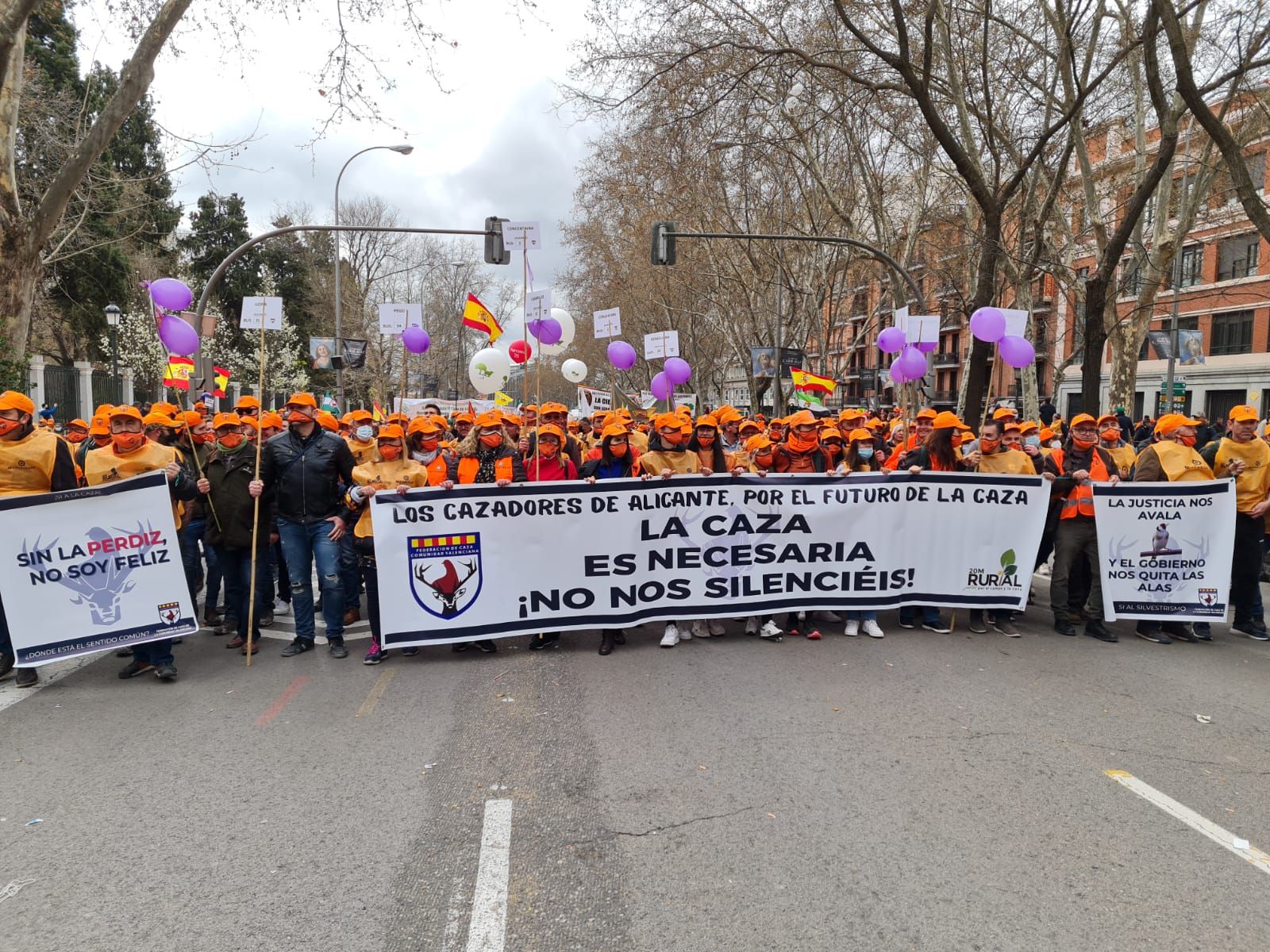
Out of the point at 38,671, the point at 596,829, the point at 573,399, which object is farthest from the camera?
the point at 573,399

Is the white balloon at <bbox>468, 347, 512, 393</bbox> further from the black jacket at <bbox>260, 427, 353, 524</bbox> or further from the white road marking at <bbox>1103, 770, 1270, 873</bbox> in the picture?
the white road marking at <bbox>1103, 770, 1270, 873</bbox>

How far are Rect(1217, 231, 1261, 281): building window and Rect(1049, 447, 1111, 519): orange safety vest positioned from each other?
1553 inches

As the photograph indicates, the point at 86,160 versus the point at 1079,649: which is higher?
the point at 86,160

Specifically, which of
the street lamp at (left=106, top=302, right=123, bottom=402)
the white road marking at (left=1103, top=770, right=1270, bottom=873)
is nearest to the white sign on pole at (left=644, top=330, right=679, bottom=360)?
the white road marking at (left=1103, top=770, right=1270, bottom=873)

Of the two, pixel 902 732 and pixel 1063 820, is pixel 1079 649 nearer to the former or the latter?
pixel 902 732

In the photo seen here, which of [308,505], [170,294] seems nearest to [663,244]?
[170,294]

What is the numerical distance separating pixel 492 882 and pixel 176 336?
5.85 meters

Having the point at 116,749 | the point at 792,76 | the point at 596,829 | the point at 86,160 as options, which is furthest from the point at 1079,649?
the point at 86,160

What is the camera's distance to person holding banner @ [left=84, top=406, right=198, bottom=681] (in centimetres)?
578

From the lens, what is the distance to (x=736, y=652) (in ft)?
20.6

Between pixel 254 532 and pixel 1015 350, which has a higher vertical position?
pixel 1015 350

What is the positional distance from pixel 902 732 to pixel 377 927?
2965 mm

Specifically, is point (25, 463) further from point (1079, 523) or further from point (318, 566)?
point (1079, 523)

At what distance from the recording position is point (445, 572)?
20.2 ft
